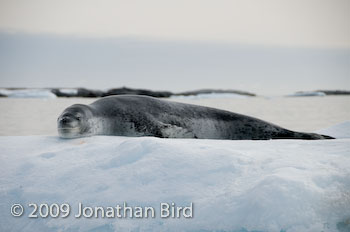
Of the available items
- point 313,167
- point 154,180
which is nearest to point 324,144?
point 313,167

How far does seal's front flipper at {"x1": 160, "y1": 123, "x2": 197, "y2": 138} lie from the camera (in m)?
4.75

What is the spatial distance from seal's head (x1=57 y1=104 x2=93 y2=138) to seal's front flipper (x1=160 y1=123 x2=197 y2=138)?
949 mm

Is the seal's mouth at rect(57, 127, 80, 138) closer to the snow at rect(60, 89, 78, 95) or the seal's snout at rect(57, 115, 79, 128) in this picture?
the seal's snout at rect(57, 115, 79, 128)

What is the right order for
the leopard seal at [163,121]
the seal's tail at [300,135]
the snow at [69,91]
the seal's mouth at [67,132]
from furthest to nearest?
the snow at [69,91], the seal's tail at [300,135], the leopard seal at [163,121], the seal's mouth at [67,132]

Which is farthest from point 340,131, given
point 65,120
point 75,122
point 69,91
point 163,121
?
point 69,91

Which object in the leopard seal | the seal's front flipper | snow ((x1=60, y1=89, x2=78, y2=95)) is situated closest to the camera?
the leopard seal

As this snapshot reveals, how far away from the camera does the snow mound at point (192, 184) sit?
2.02 meters

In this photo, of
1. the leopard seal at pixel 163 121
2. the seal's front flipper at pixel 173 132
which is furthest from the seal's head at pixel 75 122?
the seal's front flipper at pixel 173 132

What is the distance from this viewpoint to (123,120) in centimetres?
473

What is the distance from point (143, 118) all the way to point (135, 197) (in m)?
2.57

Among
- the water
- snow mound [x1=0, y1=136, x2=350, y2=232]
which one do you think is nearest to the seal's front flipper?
snow mound [x1=0, y1=136, x2=350, y2=232]

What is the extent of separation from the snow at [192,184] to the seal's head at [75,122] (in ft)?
2.67

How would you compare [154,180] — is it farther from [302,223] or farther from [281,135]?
[281,135]

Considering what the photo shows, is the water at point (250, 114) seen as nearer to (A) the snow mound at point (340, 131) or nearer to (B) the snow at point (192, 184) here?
(A) the snow mound at point (340, 131)
